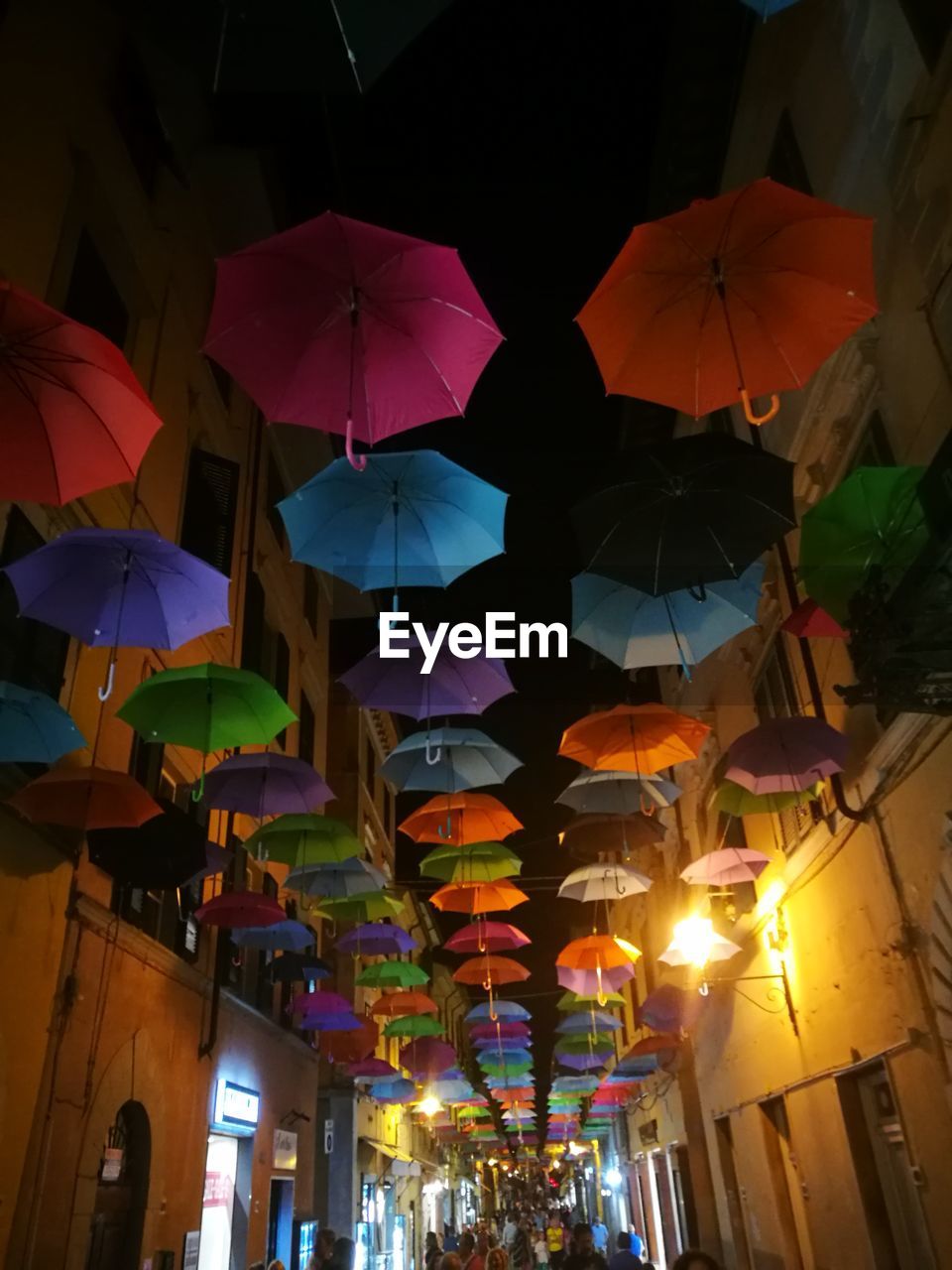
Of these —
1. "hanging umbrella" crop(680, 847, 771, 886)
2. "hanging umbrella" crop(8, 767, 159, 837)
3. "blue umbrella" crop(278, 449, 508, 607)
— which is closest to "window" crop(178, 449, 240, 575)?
"blue umbrella" crop(278, 449, 508, 607)

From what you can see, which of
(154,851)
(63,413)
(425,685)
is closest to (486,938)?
(425,685)

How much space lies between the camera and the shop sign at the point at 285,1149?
50.9ft

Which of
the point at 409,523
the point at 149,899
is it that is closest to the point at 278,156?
the point at 409,523

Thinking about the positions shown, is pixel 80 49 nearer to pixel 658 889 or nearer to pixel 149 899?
pixel 149 899

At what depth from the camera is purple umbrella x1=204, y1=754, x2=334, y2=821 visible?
34.8ft

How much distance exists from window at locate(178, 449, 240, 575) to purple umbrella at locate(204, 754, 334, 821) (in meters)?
3.36

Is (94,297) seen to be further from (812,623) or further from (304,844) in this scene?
(812,623)

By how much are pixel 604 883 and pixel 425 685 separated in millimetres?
6728

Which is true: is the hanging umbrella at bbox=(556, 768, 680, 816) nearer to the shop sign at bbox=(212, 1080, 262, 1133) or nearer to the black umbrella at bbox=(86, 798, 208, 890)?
the black umbrella at bbox=(86, 798, 208, 890)

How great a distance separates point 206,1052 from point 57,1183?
400cm

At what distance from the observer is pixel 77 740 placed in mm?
7699

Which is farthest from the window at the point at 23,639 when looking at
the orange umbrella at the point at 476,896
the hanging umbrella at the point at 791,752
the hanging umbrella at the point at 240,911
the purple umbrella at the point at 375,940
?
the purple umbrella at the point at 375,940

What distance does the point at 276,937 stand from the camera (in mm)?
13078

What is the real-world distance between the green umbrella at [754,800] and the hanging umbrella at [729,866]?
120 cm
